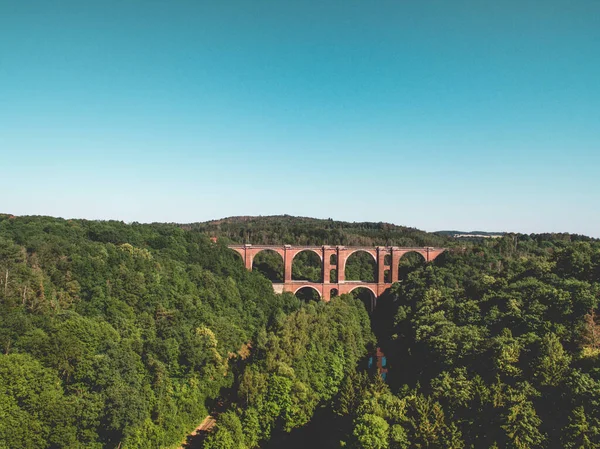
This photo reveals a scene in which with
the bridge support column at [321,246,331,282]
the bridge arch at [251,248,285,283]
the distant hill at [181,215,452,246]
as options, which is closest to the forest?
the bridge support column at [321,246,331,282]

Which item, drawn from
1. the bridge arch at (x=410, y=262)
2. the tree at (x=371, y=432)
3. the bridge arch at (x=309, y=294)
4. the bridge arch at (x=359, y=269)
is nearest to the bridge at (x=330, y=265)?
the bridge arch at (x=309, y=294)

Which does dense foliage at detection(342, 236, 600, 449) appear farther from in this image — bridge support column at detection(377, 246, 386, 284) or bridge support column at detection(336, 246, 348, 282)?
bridge support column at detection(336, 246, 348, 282)

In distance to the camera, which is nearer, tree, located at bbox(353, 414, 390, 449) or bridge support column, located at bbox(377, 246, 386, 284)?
tree, located at bbox(353, 414, 390, 449)

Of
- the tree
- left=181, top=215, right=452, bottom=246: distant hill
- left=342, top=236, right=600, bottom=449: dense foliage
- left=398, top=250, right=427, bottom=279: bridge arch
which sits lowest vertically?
the tree

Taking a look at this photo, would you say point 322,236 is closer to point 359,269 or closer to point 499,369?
point 359,269

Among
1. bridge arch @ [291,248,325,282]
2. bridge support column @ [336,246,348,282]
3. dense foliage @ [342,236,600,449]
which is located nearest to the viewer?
dense foliage @ [342,236,600,449]

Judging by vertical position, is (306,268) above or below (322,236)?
below

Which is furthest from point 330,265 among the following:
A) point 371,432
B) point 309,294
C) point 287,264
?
point 371,432

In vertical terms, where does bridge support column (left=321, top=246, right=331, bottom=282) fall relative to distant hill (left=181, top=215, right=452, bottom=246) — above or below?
below

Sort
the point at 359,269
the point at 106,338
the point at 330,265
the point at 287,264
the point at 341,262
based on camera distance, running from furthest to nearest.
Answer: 1. the point at 359,269
2. the point at 330,265
3. the point at 341,262
4. the point at 287,264
5. the point at 106,338
